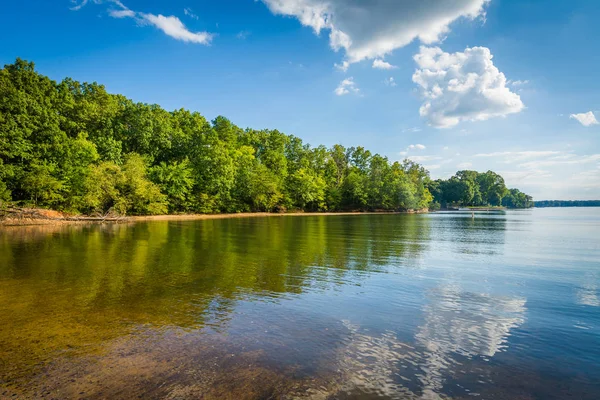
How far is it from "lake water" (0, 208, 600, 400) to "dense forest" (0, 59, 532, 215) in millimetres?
30762

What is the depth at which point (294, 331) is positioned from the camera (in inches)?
269

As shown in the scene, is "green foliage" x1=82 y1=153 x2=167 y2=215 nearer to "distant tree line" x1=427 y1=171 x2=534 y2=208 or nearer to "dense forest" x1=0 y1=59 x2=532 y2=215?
"dense forest" x1=0 y1=59 x2=532 y2=215

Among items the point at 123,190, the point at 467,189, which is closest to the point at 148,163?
the point at 123,190

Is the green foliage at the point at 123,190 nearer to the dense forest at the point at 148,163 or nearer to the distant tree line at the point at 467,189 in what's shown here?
the dense forest at the point at 148,163

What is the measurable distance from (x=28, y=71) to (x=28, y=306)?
5096cm

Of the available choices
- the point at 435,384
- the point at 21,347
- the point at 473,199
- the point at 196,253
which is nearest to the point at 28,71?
the point at 196,253

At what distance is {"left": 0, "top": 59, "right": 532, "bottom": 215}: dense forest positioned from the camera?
37.9 meters

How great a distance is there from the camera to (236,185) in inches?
2744

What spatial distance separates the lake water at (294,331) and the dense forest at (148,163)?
30.8 m

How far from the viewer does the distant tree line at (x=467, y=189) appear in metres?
158

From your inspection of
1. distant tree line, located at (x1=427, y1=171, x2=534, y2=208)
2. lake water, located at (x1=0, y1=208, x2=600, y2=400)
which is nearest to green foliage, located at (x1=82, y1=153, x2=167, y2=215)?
lake water, located at (x1=0, y1=208, x2=600, y2=400)

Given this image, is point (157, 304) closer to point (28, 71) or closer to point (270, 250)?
point (270, 250)

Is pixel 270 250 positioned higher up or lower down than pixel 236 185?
lower down

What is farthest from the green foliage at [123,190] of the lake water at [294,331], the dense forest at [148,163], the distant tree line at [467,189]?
the distant tree line at [467,189]
